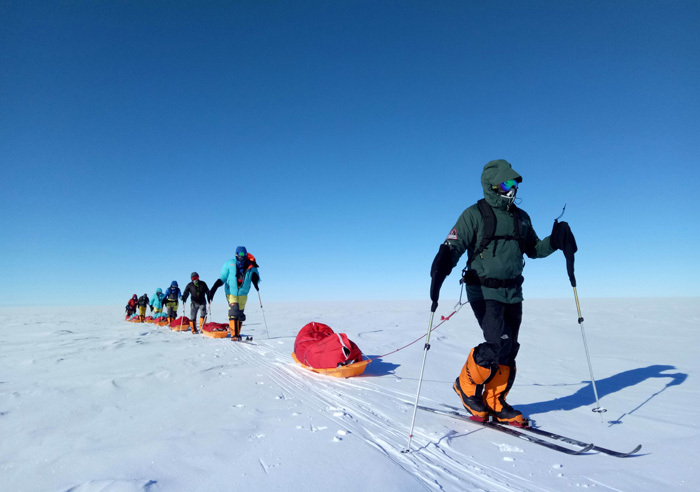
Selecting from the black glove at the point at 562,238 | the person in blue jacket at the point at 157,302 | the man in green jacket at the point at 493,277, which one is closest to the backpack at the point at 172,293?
the person in blue jacket at the point at 157,302

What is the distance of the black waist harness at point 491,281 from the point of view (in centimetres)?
321

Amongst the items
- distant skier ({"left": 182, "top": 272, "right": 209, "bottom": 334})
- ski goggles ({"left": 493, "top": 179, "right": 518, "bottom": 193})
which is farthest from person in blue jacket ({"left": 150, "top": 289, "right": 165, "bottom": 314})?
ski goggles ({"left": 493, "top": 179, "right": 518, "bottom": 193})

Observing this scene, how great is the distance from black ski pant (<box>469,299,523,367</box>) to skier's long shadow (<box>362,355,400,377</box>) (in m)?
2.64

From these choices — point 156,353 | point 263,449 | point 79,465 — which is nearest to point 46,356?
point 156,353

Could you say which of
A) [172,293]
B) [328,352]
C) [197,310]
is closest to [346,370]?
[328,352]

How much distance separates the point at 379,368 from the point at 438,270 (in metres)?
3.45

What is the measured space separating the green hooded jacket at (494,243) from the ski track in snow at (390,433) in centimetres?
135

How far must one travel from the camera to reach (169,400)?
11.6ft

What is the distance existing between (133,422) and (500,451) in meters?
2.99

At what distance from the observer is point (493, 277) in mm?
3229

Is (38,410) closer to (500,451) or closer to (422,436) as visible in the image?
(422,436)

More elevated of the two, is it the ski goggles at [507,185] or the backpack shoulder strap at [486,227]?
the ski goggles at [507,185]

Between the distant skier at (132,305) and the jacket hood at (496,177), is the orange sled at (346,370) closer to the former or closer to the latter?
the jacket hood at (496,177)

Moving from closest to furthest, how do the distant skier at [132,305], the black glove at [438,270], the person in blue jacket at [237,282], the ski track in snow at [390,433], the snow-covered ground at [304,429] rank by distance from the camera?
the snow-covered ground at [304,429] < the ski track in snow at [390,433] < the black glove at [438,270] < the person in blue jacket at [237,282] < the distant skier at [132,305]
